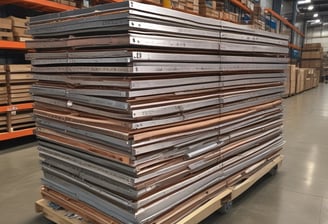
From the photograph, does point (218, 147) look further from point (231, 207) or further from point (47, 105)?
point (47, 105)

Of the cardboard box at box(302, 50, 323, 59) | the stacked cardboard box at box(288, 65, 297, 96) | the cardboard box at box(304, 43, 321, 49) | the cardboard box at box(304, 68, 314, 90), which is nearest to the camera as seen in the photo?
the stacked cardboard box at box(288, 65, 297, 96)

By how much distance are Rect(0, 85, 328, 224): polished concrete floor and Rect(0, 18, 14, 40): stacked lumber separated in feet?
5.84

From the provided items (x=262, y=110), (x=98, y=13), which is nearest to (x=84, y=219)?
(x=98, y=13)

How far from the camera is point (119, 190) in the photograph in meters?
1.81

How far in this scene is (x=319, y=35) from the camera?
26.5 m

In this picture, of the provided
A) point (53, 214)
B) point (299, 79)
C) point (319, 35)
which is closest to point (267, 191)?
point (53, 214)

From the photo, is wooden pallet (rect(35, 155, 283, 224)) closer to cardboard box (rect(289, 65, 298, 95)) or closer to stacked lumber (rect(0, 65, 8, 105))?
stacked lumber (rect(0, 65, 8, 105))

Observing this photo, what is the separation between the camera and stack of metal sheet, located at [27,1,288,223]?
66.8 inches

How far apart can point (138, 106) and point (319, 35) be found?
29.9 m

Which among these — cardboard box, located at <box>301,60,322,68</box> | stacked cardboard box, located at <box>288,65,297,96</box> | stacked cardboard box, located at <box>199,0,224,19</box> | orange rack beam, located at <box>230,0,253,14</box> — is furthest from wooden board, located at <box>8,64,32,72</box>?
cardboard box, located at <box>301,60,322,68</box>

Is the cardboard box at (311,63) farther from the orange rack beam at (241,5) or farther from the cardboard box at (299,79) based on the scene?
the orange rack beam at (241,5)

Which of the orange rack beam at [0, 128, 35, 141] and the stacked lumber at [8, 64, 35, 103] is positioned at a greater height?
the stacked lumber at [8, 64, 35, 103]

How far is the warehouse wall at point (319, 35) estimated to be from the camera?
1034 inches

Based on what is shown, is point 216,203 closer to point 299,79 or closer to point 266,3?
point 299,79
